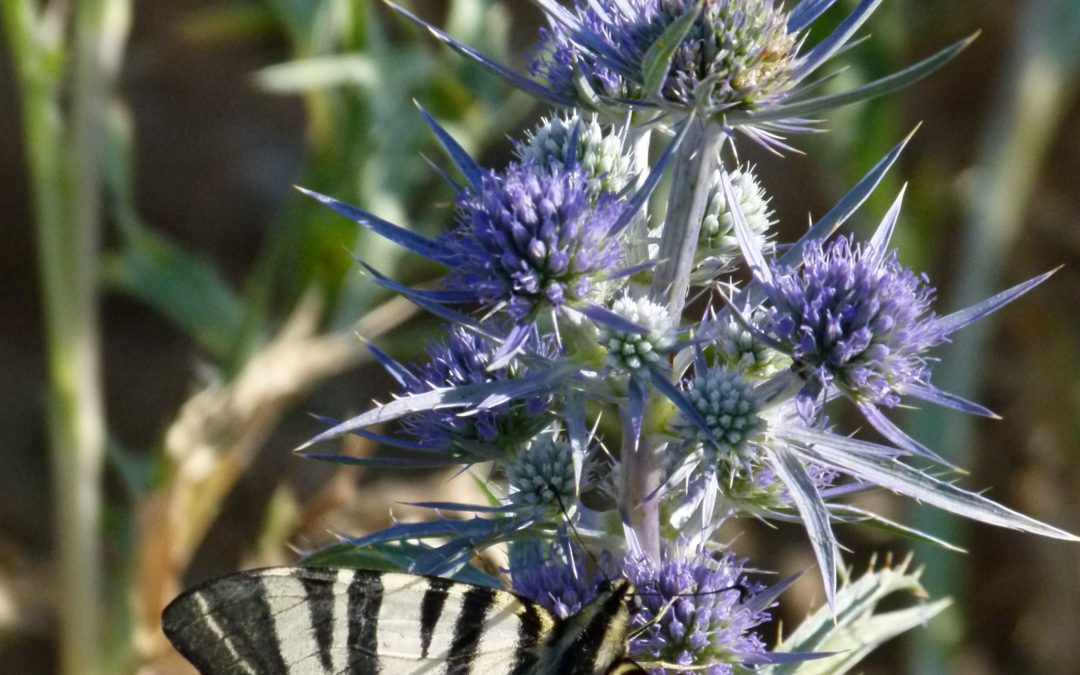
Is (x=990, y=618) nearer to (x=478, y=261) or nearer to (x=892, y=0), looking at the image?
(x=892, y=0)

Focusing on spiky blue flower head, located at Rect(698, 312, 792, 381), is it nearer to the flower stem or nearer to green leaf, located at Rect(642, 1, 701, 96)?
the flower stem

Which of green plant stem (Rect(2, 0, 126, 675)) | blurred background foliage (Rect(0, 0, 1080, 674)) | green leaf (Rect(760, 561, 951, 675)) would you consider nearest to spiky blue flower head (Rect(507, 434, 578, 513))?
green leaf (Rect(760, 561, 951, 675))

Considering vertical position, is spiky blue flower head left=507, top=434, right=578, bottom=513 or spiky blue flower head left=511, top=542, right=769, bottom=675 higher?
spiky blue flower head left=507, top=434, right=578, bottom=513

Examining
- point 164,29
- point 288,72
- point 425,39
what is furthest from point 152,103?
point 288,72

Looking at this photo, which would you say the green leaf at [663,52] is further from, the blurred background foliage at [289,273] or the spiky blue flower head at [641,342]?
the blurred background foliage at [289,273]

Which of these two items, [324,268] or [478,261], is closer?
[478,261]
